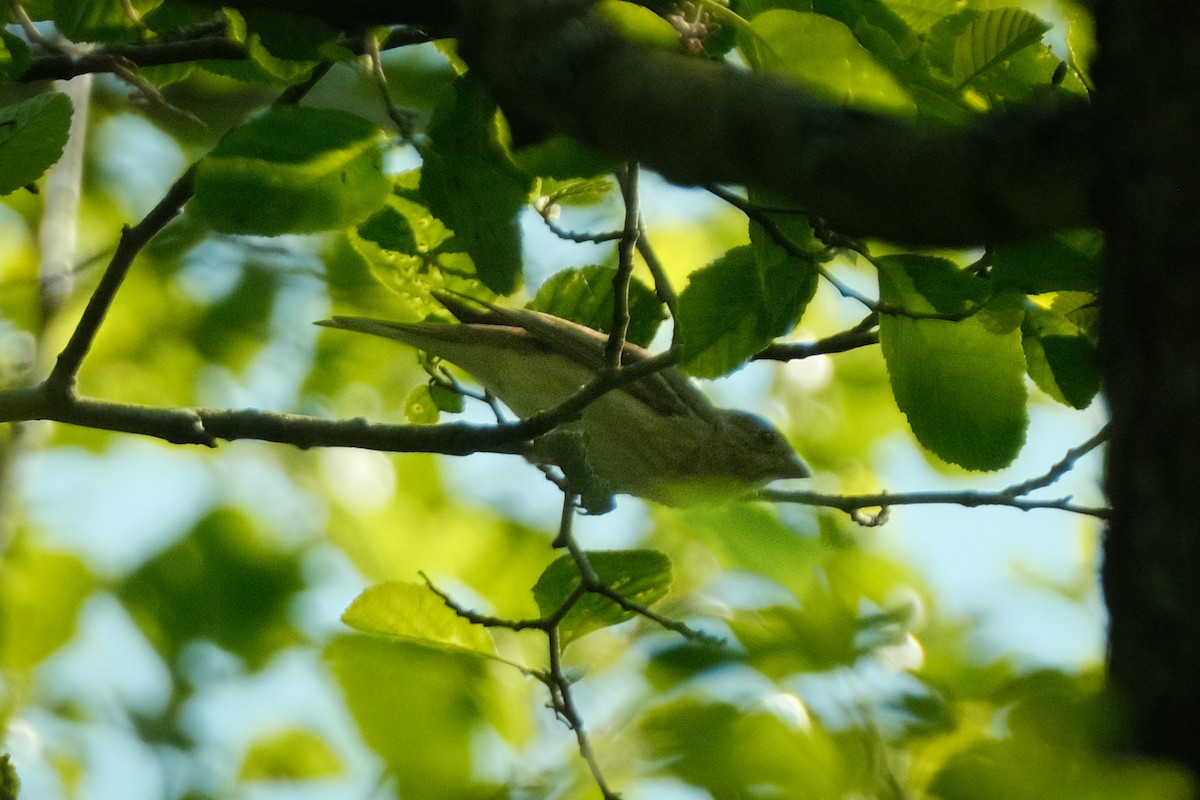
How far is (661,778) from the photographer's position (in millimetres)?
1343

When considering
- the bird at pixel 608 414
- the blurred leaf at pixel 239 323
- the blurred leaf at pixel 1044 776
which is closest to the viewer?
the blurred leaf at pixel 1044 776

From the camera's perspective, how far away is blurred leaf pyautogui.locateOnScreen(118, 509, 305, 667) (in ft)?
8.25

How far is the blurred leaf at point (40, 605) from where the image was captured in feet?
11.0

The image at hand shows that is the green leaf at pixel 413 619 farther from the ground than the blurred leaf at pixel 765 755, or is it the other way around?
the green leaf at pixel 413 619

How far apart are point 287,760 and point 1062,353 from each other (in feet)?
6.84

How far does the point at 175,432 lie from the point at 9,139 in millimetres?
896

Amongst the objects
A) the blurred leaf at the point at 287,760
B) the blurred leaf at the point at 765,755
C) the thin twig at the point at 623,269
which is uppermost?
A: the thin twig at the point at 623,269

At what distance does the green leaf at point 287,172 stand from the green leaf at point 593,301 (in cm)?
142

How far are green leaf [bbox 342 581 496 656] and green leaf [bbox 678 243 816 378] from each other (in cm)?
87

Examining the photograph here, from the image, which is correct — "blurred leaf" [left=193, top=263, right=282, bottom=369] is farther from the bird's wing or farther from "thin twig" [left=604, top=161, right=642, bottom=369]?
"thin twig" [left=604, top=161, right=642, bottom=369]

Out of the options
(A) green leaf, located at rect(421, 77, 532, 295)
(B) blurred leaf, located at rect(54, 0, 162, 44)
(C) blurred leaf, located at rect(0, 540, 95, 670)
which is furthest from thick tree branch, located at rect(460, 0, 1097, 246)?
(C) blurred leaf, located at rect(0, 540, 95, 670)

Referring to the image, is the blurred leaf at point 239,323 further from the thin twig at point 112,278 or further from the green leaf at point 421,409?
the thin twig at point 112,278

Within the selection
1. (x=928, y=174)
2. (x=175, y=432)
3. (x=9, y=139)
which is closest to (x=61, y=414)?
(x=175, y=432)

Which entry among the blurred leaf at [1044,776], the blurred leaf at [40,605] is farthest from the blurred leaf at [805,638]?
the blurred leaf at [40,605]
